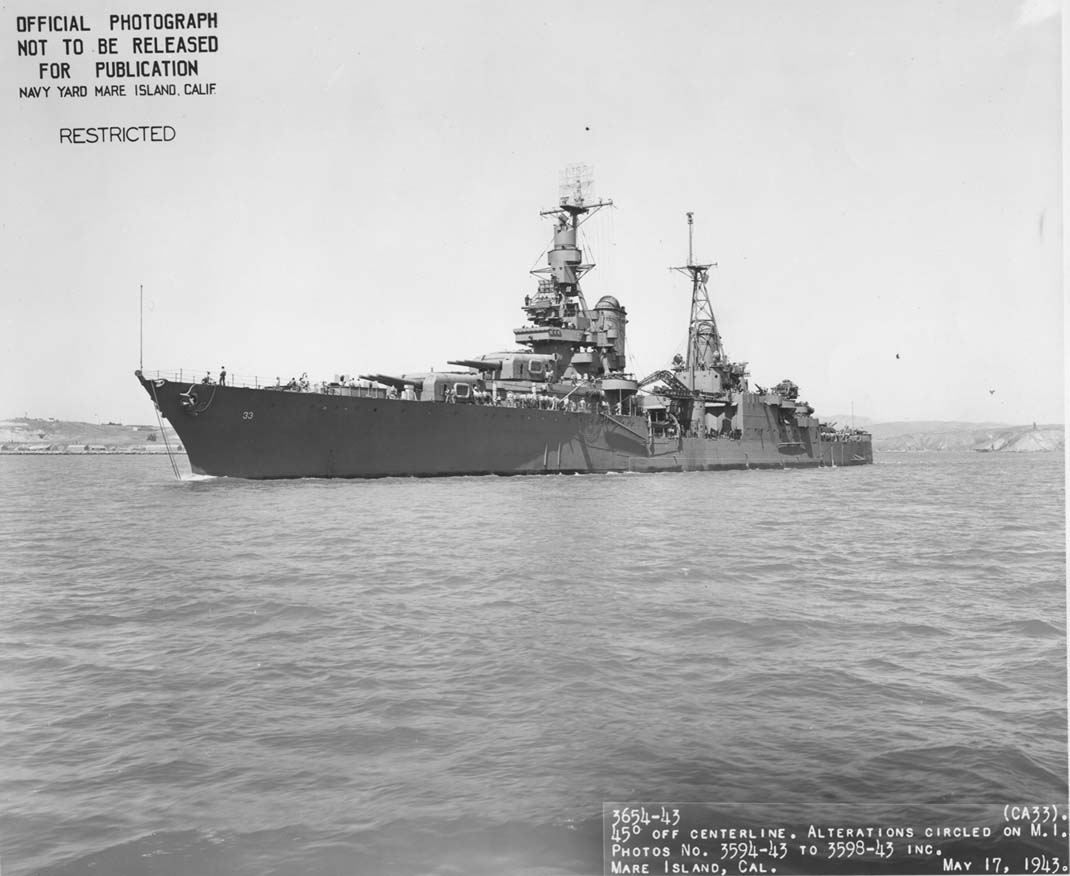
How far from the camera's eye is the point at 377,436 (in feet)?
97.0

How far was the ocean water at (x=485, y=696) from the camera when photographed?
541 cm

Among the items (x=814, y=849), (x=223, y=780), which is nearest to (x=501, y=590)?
(x=223, y=780)

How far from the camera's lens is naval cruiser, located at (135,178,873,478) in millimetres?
27656

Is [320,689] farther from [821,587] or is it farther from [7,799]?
[821,587]

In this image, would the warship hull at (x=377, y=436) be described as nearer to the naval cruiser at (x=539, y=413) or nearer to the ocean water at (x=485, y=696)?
the naval cruiser at (x=539, y=413)

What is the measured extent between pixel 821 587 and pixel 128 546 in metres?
12.8

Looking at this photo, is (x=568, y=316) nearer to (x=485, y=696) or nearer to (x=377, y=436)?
(x=377, y=436)

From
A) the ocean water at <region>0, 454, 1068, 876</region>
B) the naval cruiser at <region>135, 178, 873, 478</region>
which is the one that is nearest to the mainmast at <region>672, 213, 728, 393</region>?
the naval cruiser at <region>135, 178, 873, 478</region>

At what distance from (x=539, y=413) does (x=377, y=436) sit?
757cm

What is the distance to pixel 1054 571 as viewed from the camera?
42.4 feet

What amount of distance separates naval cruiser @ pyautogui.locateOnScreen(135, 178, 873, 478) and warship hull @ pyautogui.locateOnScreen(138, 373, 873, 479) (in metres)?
0.05

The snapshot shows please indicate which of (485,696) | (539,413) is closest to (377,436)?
(539,413)

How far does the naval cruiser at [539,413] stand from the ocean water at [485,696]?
500 inches

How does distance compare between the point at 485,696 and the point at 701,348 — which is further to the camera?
the point at 701,348
